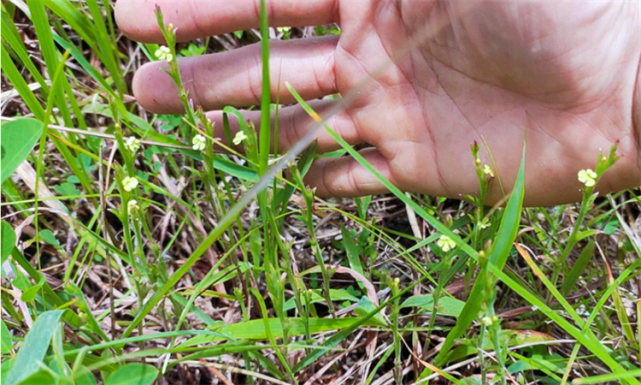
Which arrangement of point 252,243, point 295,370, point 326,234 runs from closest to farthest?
point 295,370, point 252,243, point 326,234

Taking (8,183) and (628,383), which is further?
(8,183)

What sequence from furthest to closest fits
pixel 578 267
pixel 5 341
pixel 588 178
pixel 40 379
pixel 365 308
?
1. pixel 578 267
2. pixel 365 308
3. pixel 588 178
4. pixel 5 341
5. pixel 40 379

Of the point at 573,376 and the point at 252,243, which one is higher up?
the point at 252,243

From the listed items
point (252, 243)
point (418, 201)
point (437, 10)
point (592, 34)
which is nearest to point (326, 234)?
point (418, 201)

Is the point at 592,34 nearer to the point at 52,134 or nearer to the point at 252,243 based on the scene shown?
the point at 252,243

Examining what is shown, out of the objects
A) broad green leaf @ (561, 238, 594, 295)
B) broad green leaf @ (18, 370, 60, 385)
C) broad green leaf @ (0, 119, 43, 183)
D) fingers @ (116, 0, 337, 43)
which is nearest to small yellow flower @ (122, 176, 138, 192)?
broad green leaf @ (0, 119, 43, 183)

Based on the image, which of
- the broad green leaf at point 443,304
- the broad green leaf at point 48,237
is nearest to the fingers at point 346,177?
the broad green leaf at point 443,304

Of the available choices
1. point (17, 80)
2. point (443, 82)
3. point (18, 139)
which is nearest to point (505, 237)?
point (443, 82)

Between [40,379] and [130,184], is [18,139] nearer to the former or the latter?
[130,184]
